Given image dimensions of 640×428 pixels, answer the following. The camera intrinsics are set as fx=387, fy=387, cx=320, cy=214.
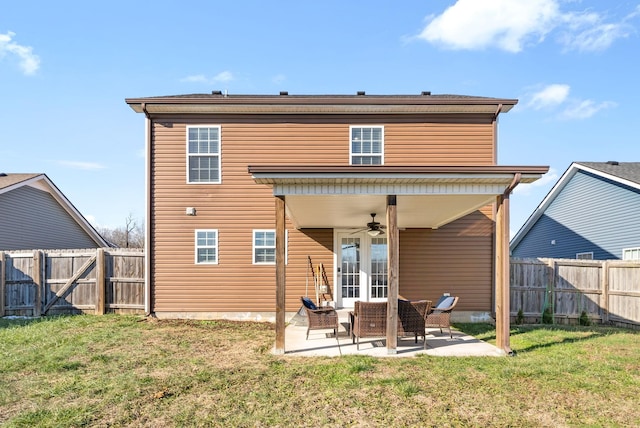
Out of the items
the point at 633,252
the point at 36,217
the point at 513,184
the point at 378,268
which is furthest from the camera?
the point at 36,217

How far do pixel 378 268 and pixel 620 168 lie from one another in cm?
992

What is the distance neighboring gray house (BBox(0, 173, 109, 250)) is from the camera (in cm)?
1321

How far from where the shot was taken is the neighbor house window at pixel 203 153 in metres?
9.70

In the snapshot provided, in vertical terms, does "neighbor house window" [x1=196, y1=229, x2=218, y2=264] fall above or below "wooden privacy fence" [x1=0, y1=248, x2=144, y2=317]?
above

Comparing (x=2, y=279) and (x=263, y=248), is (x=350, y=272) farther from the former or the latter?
(x=2, y=279)

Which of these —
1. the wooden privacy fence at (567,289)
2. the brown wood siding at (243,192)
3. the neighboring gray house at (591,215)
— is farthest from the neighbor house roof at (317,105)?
the neighboring gray house at (591,215)

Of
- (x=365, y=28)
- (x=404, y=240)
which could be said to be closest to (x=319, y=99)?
(x=365, y=28)

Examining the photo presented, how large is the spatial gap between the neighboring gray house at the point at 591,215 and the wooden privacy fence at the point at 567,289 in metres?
3.03

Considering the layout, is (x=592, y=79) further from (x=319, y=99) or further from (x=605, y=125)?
(x=319, y=99)

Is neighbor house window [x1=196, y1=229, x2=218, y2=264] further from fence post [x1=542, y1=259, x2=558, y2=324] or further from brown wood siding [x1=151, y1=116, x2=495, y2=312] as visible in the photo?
fence post [x1=542, y1=259, x2=558, y2=324]

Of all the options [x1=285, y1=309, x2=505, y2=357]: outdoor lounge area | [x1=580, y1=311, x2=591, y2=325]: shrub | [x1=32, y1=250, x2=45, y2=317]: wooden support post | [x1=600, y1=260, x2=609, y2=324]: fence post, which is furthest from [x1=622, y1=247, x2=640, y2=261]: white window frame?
[x1=32, y1=250, x2=45, y2=317]: wooden support post

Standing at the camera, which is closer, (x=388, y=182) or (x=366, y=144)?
(x=388, y=182)

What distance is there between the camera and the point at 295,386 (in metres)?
4.67

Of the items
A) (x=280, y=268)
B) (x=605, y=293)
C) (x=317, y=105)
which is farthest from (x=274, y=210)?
(x=605, y=293)
